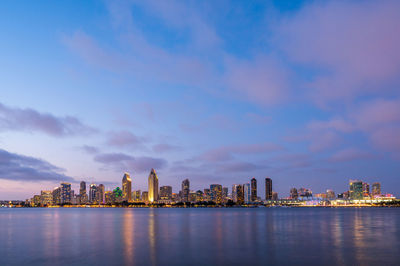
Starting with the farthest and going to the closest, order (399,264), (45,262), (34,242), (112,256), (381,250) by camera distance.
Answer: (34,242), (381,250), (112,256), (45,262), (399,264)

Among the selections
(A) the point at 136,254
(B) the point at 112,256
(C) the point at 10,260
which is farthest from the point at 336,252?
(C) the point at 10,260

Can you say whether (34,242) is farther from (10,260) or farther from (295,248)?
(295,248)

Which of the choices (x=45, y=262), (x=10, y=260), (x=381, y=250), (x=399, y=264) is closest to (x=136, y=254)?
(x=45, y=262)

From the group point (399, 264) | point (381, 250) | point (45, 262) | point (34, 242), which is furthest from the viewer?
point (34, 242)

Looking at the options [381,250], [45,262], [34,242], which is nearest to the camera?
[45,262]

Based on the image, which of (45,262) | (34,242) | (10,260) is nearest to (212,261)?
(45,262)

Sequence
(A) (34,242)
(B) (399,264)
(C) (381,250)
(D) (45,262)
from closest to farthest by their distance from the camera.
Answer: (B) (399,264), (D) (45,262), (C) (381,250), (A) (34,242)

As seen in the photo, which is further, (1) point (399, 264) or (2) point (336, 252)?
(2) point (336, 252)

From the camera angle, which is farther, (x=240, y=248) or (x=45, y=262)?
(x=240, y=248)

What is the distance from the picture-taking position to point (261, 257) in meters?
37.0

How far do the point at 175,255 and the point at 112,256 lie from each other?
7.25 meters

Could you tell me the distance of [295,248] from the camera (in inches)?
1704

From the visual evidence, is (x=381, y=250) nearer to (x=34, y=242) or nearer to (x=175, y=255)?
(x=175, y=255)

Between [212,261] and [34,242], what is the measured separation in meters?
32.4
